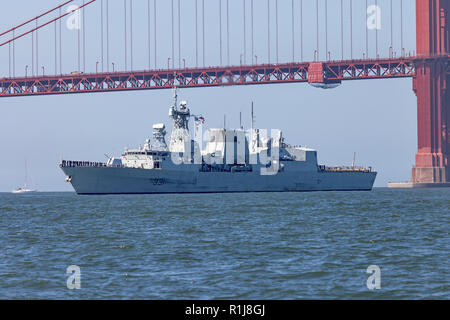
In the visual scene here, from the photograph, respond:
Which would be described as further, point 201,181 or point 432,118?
point 432,118

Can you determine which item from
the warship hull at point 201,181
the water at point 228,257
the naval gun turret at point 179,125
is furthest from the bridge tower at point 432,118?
the water at point 228,257

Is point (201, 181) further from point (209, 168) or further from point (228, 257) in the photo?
point (228, 257)

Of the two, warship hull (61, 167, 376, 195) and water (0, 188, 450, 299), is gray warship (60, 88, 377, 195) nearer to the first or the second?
warship hull (61, 167, 376, 195)

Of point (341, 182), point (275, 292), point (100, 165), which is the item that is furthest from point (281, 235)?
point (341, 182)

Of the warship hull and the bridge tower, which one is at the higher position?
the bridge tower

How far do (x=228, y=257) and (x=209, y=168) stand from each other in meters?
49.7

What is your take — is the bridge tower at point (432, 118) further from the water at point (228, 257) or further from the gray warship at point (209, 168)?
the water at point (228, 257)

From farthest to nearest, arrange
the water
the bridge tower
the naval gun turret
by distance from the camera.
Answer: the bridge tower
the naval gun turret
the water

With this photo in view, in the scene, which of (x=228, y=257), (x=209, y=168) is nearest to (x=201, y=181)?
(x=209, y=168)

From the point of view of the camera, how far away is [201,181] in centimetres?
6750

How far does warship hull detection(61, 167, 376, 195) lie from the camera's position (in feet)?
201

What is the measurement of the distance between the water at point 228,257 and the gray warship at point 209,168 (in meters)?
29.3

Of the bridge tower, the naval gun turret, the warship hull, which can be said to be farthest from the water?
the bridge tower
